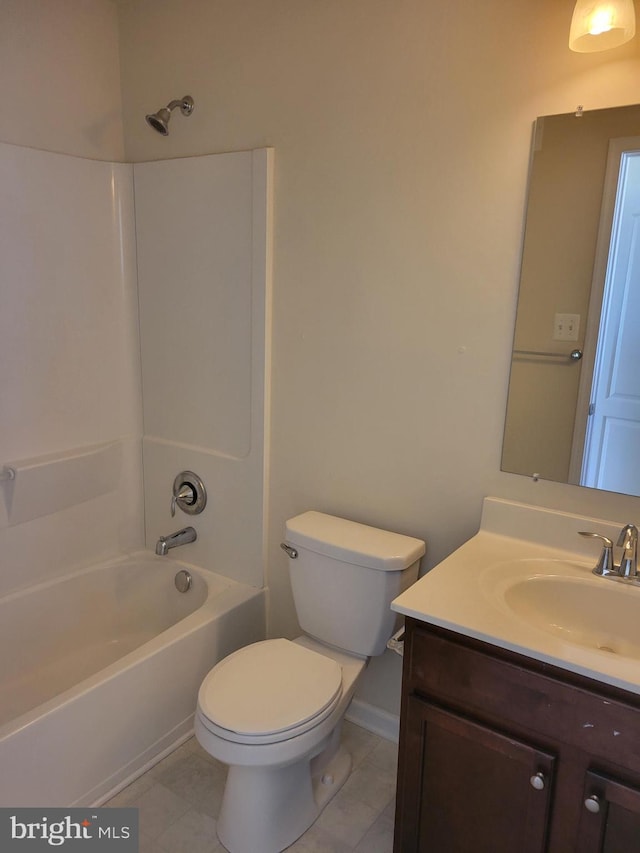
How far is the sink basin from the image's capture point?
147cm

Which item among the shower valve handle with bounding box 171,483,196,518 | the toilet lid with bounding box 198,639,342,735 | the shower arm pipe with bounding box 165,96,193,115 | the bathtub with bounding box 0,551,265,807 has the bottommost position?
the bathtub with bounding box 0,551,265,807

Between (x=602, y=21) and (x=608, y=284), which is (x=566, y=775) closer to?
(x=608, y=284)

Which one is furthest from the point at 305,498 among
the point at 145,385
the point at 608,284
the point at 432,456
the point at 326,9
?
the point at 326,9

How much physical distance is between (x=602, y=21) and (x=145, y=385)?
193 cm

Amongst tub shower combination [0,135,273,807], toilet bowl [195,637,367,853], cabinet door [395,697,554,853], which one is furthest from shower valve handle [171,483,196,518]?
cabinet door [395,697,554,853]

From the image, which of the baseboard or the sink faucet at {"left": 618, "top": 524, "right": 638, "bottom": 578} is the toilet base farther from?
the sink faucet at {"left": 618, "top": 524, "right": 638, "bottom": 578}

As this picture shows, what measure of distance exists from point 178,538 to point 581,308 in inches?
65.0

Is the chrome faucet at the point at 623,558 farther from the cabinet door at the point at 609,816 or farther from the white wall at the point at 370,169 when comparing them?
the cabinet door at the point at 609,816

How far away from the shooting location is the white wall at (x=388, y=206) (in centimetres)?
165

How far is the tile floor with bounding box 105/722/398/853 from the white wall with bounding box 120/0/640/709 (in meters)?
0.23

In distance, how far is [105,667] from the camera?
2309mm

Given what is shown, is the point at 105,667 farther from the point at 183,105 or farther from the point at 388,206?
the point at 183,105

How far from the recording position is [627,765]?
1188mm

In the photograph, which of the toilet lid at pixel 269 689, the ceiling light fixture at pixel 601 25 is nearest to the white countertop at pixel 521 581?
the toilet lid at pixel 269 689
